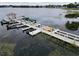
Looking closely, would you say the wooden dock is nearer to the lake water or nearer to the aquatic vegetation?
the lake water

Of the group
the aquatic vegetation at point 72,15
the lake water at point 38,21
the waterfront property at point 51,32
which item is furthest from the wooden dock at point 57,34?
the aquatic vegetation at point 72,15

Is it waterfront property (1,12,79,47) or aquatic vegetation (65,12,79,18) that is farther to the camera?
aquatic vegetation (65,12,79,18)

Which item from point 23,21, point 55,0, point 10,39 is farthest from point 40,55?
point 55,0

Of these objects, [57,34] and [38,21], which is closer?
[57,34]

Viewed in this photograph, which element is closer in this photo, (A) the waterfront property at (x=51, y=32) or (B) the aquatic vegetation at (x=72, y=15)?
(A) the waterfront property at (x=51, y=32)

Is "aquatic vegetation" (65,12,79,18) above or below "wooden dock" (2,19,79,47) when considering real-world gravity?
above

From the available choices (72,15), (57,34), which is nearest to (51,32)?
(57,34)

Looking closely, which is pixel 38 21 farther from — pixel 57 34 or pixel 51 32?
pixel 57 34

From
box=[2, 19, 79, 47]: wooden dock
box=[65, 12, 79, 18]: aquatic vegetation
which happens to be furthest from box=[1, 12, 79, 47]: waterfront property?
box=[65, 12, 79, 18]: aquatic vegetation

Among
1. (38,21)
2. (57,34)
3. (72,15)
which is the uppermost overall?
(72,15)

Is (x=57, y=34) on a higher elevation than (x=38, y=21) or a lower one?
lower

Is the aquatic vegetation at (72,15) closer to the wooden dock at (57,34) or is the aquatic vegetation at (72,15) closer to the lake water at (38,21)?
the lake water at (38,21)

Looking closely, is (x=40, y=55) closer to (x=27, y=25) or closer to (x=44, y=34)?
(x=44, y=34)

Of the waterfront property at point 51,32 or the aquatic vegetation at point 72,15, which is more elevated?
the aquatic vegetation at point 72,15
